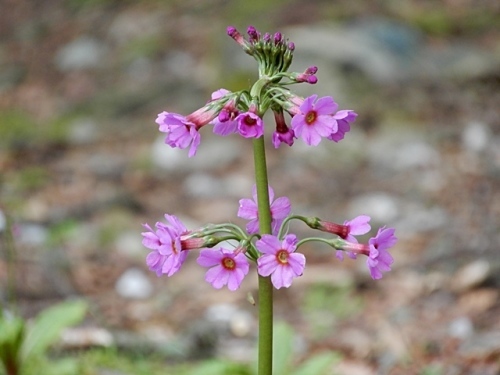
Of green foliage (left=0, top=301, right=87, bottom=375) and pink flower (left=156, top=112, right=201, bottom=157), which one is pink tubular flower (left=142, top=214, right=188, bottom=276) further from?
green foliage (left=0, top=301, right=87, bottom=375)

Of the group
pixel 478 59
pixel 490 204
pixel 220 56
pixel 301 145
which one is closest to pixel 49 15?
pixel 220 56

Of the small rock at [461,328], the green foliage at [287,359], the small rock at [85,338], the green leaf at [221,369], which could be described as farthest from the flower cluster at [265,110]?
the small rock at [461,328]

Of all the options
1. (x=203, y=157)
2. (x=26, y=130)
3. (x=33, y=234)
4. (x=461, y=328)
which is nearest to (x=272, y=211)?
(x=461, y=328)

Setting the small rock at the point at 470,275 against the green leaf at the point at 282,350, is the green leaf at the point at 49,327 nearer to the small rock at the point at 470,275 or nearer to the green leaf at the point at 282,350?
the green leaf at the point at 282,350

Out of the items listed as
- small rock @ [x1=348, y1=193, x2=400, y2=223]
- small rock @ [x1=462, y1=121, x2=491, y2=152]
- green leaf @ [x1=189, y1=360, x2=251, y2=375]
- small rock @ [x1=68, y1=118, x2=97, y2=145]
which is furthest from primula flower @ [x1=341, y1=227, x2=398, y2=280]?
small rock @ [x1=68, y1=118, x2=97, y2=145]

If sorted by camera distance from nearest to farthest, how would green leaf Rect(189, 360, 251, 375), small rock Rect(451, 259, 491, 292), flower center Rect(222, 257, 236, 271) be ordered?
flower center Rect(222, 257, 236, 271) < green leaf Rect(189, 360, 251, 375) < small rock Rect(451, 259, 491, 292)

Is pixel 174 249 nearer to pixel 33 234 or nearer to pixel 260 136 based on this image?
pixel 260 136
